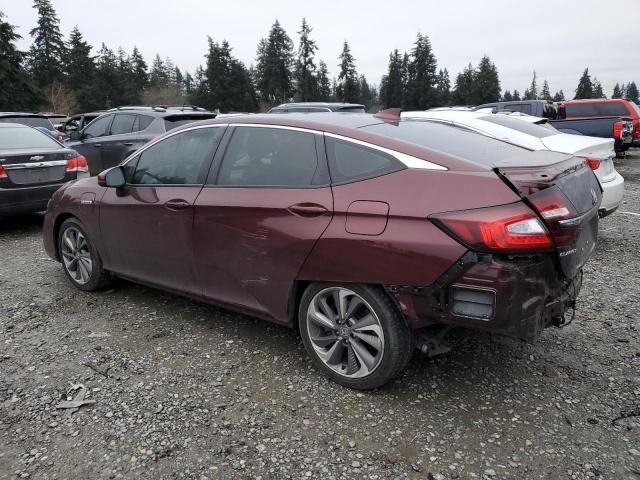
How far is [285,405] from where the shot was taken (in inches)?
110

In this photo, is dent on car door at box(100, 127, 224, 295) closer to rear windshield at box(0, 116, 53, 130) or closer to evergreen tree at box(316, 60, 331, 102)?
rear windshield at box(0, 116, 53, 130)

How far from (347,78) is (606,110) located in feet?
224

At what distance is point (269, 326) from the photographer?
12.5ft

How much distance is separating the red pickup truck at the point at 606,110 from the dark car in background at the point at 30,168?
1479cm

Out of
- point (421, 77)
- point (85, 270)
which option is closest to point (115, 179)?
point (85, 270)

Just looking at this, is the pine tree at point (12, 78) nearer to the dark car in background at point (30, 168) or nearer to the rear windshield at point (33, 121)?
the rear windshield at point (33, 121)

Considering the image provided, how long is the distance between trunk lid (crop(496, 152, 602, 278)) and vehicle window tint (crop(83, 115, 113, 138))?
907cm

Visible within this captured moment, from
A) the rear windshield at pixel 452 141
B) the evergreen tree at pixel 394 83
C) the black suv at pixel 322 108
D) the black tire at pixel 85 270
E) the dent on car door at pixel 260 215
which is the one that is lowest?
the black tire at pixel 85 270

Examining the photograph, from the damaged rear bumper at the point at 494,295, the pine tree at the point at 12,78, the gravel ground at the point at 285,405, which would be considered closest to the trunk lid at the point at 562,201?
the damaged rear bumper at the point at 494,295

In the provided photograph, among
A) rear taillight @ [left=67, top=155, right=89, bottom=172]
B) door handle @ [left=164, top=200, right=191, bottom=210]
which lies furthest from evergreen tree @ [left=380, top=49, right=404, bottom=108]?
door handle @ [left=164, top=200, right=191, bottom=210]

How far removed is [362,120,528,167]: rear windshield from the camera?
9.04 ft

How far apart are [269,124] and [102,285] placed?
2.37 metres

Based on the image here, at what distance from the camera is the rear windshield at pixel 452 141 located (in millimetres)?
2754

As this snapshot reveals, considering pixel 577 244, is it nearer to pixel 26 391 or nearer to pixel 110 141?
pixel 26 391
